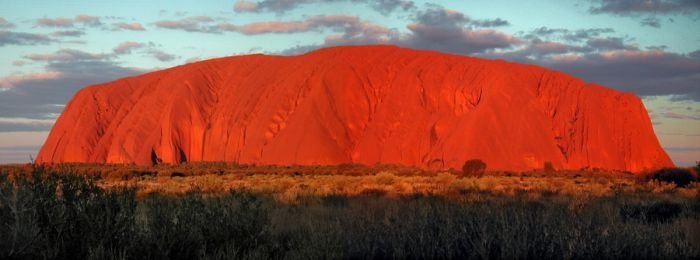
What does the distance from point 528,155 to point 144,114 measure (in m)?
51.3

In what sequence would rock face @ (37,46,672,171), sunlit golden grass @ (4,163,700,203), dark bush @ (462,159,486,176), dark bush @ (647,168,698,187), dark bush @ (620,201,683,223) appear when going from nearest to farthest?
1. dark bush @ (620,201,683,223)
2. sunlit golden grass @ (4,163,700,203)
3. dark bush @ (647,168,698,187)
4. dark bush @ (462,159,486,176)
5. rock face @ (37,46,672,171)

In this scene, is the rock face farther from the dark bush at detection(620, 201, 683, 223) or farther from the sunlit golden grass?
the dark bush at detection(620, 201, 683, 223)

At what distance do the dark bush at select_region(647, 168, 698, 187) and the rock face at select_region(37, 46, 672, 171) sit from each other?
106ft

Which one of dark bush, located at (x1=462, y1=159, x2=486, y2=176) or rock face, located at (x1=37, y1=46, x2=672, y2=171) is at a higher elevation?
rock face, located at (x1=37, y1=46, x2=672, y2=171)

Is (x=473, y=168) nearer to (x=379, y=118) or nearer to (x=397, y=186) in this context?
(x=379, y=118)

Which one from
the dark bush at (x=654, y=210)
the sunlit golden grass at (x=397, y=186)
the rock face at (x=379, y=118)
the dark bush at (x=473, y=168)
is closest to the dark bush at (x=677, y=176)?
the sunlit golden grass at (x=397, y=186)

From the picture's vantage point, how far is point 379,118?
80938 millimetres

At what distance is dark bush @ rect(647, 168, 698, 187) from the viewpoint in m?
37.5

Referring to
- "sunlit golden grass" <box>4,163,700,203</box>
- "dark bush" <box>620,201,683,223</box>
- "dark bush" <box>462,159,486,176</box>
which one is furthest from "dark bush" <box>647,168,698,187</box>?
"dark bush" <box>620,201,683,223</box>

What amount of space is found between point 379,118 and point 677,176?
1785 inches

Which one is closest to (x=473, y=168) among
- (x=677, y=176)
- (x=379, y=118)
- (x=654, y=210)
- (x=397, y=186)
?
(x=379, y=118)

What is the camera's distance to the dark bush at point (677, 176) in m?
37.5

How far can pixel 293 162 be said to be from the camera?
75688mm

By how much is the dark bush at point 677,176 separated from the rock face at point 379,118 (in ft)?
Answer: 106
